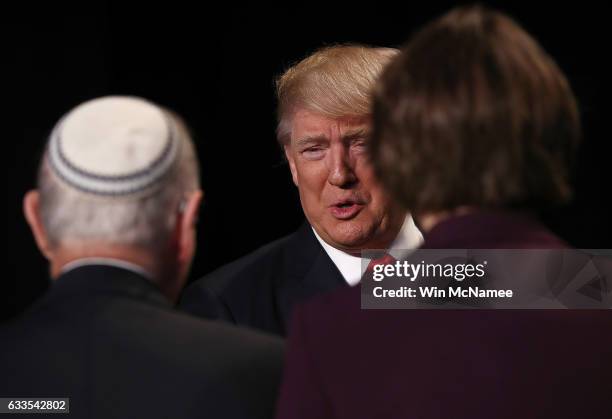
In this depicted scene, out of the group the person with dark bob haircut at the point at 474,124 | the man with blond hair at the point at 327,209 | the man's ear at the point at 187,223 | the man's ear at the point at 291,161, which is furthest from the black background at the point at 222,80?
the person with dark bob haircut at the point at 474,124

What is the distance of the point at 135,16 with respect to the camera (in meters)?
3.77

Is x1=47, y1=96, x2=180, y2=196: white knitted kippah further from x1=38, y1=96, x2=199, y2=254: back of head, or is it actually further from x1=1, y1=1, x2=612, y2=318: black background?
x1=1, y1=1, x2=612, y2=318: black background

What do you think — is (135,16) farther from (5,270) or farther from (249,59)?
(5,270)

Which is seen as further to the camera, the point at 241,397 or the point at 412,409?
the point at 241,397

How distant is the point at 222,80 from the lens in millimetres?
3951

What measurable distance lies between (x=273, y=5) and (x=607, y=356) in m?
2.81

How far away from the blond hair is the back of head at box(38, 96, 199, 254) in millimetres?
1289

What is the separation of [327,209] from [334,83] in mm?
324

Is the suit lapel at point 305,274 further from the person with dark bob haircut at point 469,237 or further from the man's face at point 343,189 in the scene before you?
the person with dark bob haircut at point 469,237

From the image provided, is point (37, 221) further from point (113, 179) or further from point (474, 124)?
point (474, 124)

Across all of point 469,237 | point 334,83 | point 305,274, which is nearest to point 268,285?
point 305,274

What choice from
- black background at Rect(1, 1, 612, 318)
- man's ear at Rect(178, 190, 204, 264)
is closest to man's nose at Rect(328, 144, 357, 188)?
black background at Rect(1, 1, 612, 318)

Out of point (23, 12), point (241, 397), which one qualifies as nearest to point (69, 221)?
point (241, 397)

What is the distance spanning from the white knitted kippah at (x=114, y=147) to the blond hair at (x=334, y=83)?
4.19ft
